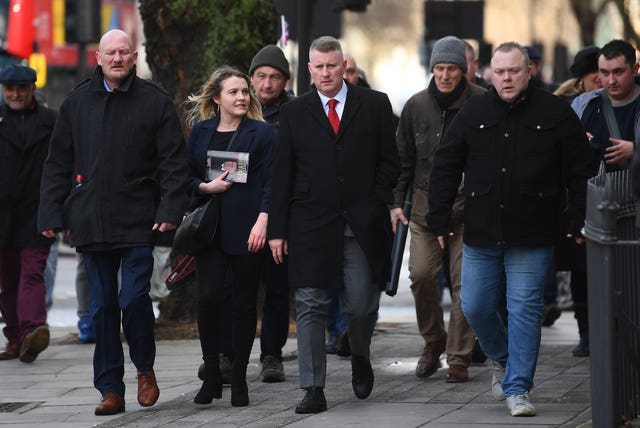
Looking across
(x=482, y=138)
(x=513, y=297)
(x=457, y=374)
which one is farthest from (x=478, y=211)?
(x=457, y=374)

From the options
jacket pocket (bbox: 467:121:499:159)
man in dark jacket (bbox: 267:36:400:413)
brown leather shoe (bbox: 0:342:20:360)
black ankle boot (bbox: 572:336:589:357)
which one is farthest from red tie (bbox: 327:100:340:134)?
brown leather shoe (bbox: 0:342:20:360)

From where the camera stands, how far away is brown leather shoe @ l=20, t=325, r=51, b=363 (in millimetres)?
11320

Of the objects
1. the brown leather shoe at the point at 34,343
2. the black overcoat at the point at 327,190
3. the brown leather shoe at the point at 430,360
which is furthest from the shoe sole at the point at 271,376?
the brown leather shoe at the point at 34,343

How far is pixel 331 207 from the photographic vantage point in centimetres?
870

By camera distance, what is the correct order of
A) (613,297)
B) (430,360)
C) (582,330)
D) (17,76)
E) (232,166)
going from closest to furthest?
(613,297) → (232,166) → (430,360) → (582,330) → (17,76)

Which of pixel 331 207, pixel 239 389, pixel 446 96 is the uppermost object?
pixel 446 96

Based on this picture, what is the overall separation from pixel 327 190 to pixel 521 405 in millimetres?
1532

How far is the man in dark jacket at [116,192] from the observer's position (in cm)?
887

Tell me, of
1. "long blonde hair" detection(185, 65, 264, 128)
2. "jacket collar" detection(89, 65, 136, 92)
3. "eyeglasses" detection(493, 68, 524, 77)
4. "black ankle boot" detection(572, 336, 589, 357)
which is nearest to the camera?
"eyeglasses" detection(493, 68, 524, 77)

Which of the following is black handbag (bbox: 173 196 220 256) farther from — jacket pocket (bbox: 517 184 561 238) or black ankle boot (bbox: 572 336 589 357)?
black ankle boot (bbox: 572 336 589 357)

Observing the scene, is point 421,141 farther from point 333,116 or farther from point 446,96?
point 333,116

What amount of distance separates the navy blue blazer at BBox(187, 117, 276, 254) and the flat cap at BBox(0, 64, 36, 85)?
280 cm

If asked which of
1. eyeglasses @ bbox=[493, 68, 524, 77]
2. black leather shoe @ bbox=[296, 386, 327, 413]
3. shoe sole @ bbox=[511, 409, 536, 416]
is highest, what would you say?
eyeglasses @ bbox=[493, 68, 524, 77]

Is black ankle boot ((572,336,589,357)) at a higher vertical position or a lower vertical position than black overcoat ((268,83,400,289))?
lower
